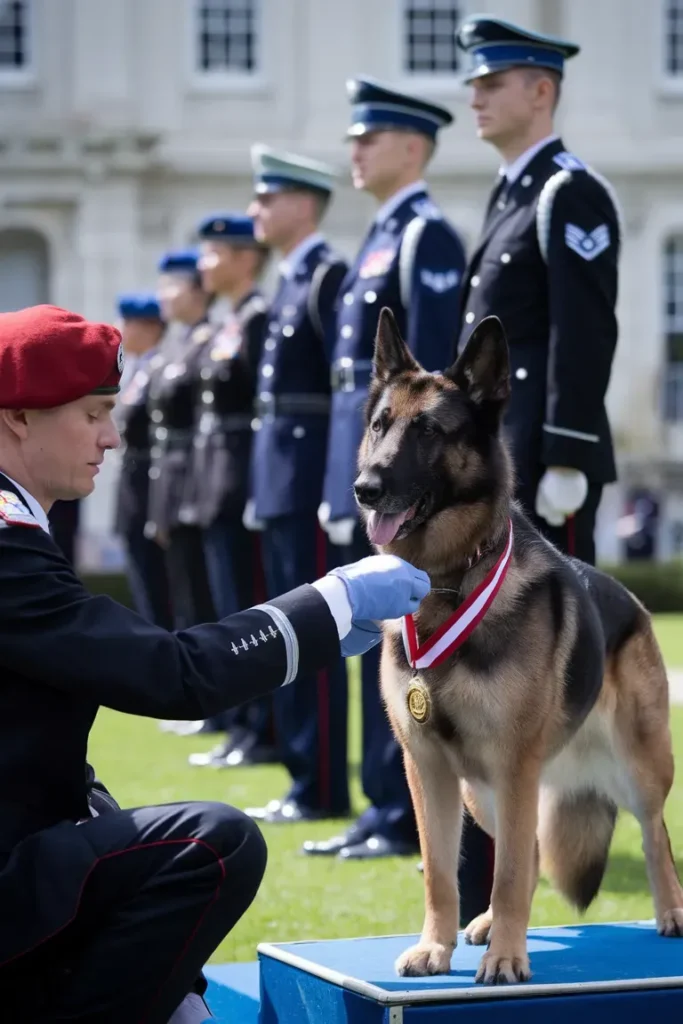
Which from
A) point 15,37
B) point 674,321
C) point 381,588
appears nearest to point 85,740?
point 381,588

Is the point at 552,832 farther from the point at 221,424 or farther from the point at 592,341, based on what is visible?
the point at 221,424

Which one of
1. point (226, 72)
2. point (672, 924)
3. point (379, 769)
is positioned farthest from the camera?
point (226, 72)

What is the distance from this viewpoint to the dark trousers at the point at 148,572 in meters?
11.3

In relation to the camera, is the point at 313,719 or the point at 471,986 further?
the point at 313,719

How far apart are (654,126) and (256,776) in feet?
74.1

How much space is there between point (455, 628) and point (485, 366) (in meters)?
0.53

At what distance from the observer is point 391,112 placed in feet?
20.7

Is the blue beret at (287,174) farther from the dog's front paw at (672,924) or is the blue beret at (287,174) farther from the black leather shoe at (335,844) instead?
the dog's front paw at (672,924)

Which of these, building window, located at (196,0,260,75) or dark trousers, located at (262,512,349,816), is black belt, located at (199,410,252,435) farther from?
building window, located at (196,0,260,75)

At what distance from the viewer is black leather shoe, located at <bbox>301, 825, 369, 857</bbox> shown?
634cm

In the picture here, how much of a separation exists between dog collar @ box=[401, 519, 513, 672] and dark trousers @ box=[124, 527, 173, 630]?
7562 millimetres

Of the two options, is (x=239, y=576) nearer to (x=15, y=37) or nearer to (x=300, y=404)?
(x=300, y=404)

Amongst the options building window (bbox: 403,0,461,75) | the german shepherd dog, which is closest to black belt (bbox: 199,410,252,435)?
the german shepherd dog

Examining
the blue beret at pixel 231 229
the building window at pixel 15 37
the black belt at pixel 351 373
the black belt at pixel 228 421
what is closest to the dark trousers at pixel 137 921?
the black belt at pixel 351 373
